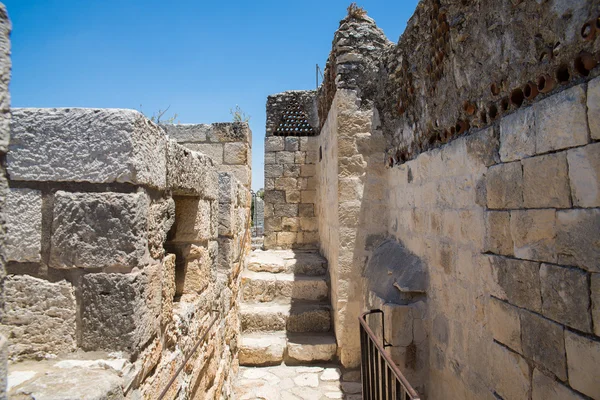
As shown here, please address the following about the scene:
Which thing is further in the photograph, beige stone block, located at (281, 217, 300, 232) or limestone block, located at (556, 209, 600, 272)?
beige stone block, located at (281, 217, 300, 232)

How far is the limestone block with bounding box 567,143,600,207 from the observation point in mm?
1353

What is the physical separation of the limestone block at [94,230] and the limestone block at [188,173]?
388mm

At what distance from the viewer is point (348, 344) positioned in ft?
13.5

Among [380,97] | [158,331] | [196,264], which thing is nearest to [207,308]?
[196,264]

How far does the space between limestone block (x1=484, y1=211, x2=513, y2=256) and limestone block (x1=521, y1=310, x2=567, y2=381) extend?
12.4 inches

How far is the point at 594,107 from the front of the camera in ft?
4.41

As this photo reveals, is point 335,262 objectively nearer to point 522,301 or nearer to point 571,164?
point 522,301

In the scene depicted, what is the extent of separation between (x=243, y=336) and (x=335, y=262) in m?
1.37

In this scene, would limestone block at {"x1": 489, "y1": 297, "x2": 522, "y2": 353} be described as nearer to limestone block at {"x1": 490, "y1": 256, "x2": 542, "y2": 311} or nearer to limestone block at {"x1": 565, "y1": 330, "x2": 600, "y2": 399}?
limestone block at {"x1": 490, "y1": 256, "x2": 542, "y2": 311}

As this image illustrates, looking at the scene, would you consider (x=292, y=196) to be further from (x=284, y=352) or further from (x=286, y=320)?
(x=284, y=352)

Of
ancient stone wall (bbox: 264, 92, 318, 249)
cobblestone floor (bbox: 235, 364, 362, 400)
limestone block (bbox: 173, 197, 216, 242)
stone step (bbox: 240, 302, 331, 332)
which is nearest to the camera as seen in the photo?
limestone block (bbox: 173, 197, 216, 242)

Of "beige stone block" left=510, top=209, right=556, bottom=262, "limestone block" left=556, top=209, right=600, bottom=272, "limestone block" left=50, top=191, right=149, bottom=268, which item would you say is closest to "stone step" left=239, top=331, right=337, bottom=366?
"beige stone block" left=510, top=209, right=556, bottom=262

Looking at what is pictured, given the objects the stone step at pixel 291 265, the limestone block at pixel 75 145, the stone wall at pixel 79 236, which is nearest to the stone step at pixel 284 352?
the stone step at pixel 291 265

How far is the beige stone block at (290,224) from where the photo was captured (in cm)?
711
